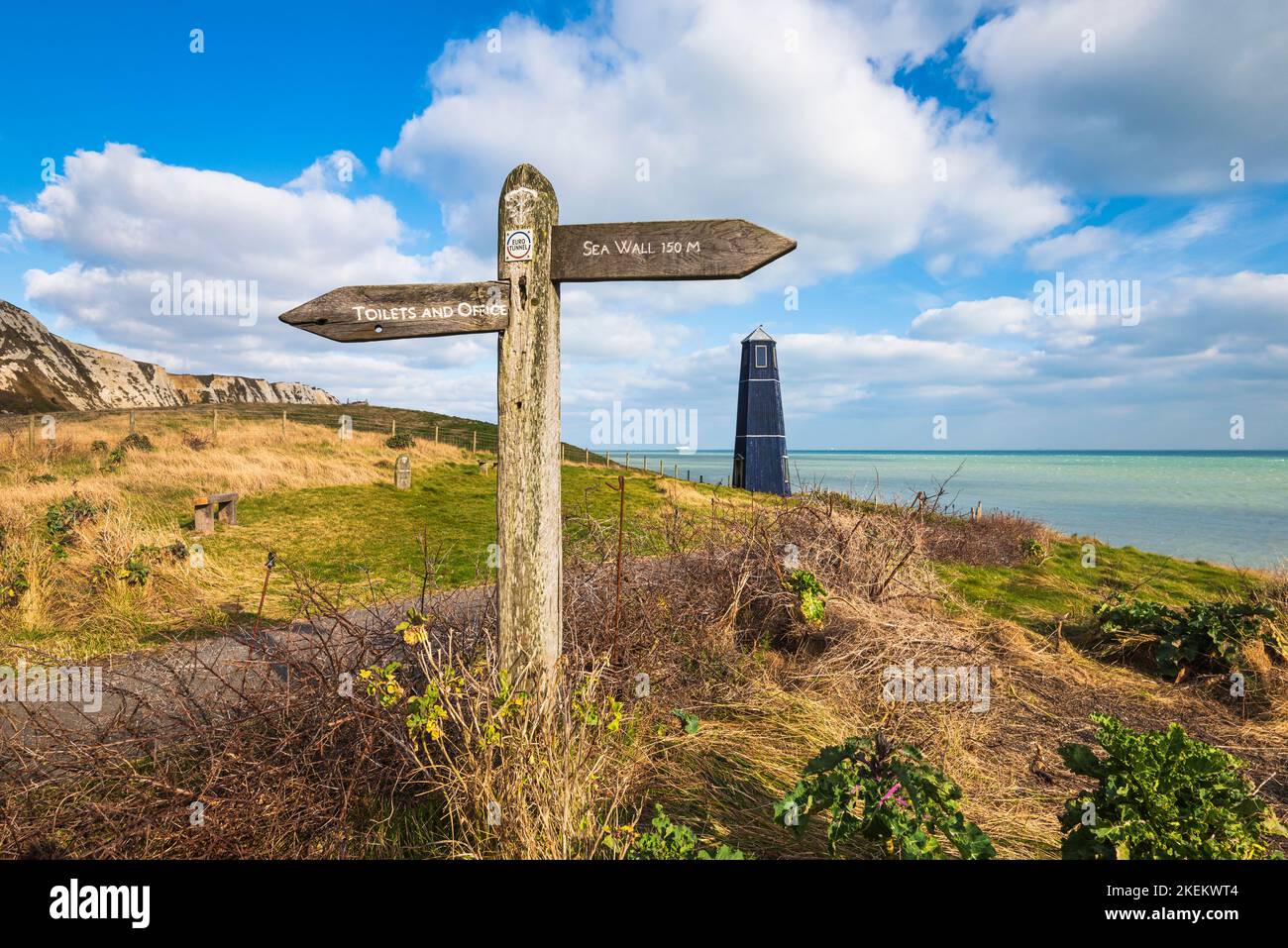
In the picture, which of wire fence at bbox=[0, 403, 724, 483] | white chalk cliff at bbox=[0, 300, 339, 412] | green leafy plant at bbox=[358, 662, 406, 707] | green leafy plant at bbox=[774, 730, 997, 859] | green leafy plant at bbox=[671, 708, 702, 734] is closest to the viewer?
green leafy plant at bbox=[774, 730, 997, 859]

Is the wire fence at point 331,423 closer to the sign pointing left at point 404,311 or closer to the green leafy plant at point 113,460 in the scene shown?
the green leafy plant at point 113,460

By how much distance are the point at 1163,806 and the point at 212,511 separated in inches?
521

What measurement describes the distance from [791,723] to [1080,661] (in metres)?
3.97

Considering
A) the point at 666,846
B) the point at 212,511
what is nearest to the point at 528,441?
the point at 666,846

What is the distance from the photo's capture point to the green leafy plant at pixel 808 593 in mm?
5043

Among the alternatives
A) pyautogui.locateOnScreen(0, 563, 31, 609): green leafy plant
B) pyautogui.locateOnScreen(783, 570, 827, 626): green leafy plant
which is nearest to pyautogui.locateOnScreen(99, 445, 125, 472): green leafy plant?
pyautogui.locateOnScreen(0, 563, 31, 609): green leafy plant

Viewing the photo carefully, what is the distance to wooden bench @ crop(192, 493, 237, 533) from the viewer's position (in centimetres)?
1039

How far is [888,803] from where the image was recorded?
2.34 meters

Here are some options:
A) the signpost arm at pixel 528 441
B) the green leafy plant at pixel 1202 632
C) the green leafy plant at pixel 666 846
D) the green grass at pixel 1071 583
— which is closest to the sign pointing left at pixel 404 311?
the signpost arm at pixel 528 441

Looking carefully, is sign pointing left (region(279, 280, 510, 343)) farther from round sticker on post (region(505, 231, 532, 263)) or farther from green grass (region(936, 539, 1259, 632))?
green grass (region(936, 539, 1259, 632))

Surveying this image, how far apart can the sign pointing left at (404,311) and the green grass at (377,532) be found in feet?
8.75

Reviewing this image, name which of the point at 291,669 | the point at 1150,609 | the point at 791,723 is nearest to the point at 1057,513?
the point at 1150,609

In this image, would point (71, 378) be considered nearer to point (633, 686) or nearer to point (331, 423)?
point (331, 423)

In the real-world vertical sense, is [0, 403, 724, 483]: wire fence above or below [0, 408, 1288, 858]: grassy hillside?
above
